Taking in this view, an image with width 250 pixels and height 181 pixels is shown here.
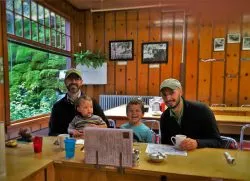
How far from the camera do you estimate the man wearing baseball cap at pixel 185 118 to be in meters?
1.80

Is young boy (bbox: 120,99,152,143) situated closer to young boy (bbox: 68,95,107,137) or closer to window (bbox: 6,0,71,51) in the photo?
young boy (bbox: 68,95,107,137)

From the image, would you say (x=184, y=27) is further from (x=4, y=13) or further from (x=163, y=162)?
(x=163, y=162)

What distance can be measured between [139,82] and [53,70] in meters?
2.08

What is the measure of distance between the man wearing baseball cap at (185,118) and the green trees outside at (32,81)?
258 cm

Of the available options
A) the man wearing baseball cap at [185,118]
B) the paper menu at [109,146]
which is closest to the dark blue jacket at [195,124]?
the man wearing baseball cap at [185,118]

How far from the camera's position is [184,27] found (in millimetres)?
5203

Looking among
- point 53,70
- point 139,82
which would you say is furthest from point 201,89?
point 53,70

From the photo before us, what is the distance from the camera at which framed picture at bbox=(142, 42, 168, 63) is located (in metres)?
5.38

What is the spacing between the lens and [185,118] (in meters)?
1.85

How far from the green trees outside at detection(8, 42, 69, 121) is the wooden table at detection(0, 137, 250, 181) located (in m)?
2.27

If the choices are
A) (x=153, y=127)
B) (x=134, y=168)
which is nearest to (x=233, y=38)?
(x=153, y=127)

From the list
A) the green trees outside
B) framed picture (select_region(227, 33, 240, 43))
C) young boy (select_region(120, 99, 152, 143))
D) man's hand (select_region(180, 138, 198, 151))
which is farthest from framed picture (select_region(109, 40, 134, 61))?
man's hand (select_region(180, 138, 198, 151))

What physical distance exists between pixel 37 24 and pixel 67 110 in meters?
2.38

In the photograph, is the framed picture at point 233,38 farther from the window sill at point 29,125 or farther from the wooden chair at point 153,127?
the window sill at point 29,125
